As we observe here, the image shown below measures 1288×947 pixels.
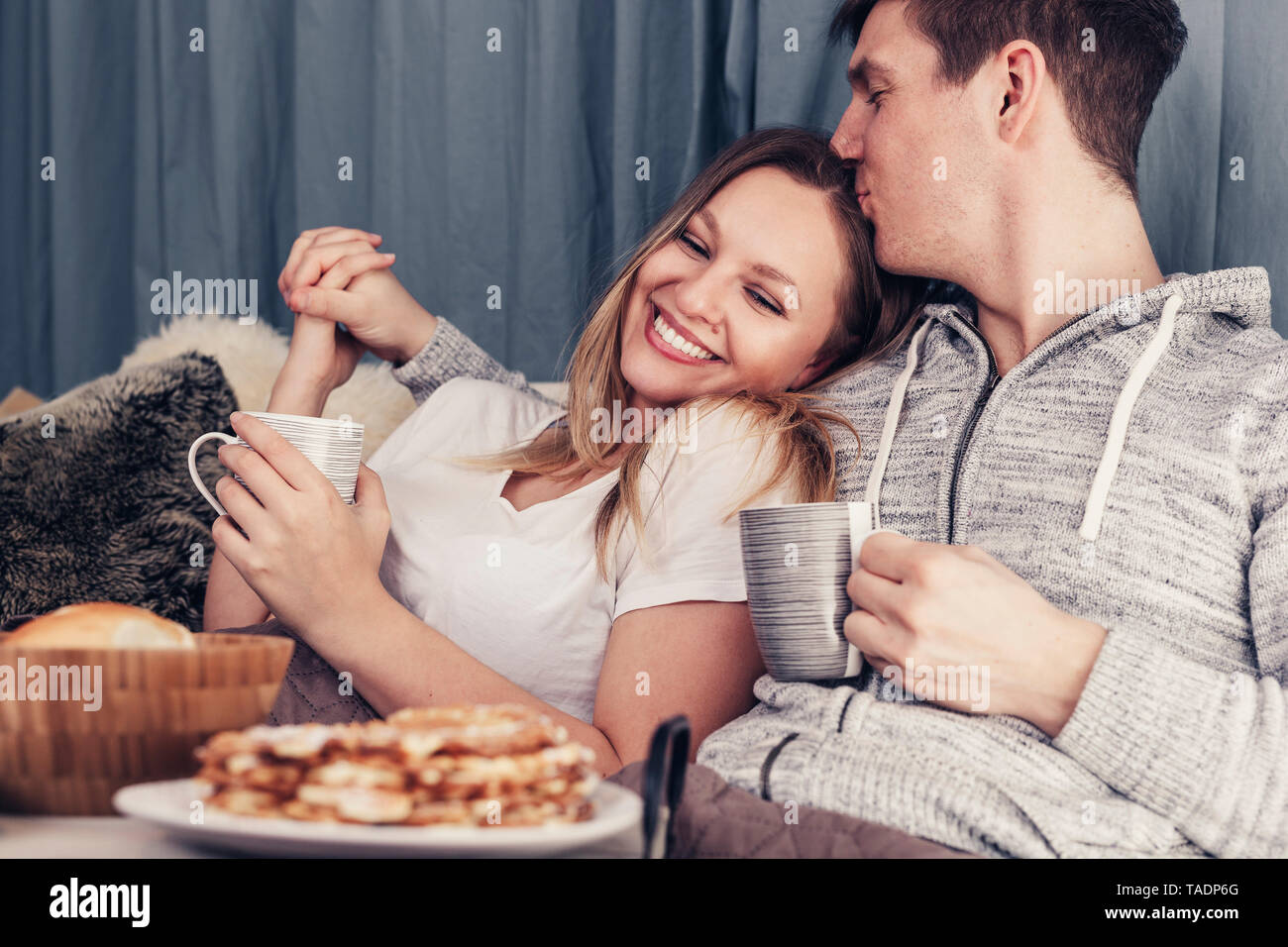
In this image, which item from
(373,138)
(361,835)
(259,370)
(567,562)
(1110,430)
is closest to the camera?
(361,835)

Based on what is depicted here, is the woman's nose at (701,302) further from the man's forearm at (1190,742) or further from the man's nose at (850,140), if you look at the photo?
the man's forearm at (1190,742)

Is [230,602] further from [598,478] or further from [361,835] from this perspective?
[361,835]

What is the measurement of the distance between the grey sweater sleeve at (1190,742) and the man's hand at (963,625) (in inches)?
0.9

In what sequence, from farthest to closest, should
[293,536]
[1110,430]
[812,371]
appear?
[812,371], [1110,430], [293,536]

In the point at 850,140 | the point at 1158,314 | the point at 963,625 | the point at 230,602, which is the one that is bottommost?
the point at 230,602

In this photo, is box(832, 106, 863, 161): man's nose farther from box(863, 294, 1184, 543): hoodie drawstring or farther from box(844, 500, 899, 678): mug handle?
box(844, 500, 899, 678): mug handle

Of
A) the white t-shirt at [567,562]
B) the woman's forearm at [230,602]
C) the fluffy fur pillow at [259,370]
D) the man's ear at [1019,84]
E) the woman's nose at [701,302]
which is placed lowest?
the woman's forearm at [230,602]

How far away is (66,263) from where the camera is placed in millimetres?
1918

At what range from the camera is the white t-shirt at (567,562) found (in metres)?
0.97

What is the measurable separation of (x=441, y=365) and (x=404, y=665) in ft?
1.89

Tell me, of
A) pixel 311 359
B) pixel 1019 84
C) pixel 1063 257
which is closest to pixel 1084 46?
pixel 1019 84

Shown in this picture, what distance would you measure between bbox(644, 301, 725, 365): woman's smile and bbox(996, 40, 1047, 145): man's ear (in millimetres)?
402

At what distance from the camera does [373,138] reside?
69.9 inches

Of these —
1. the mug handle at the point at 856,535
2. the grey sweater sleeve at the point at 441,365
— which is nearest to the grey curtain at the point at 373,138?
the grey sweater sleeve at the point at 441,365
